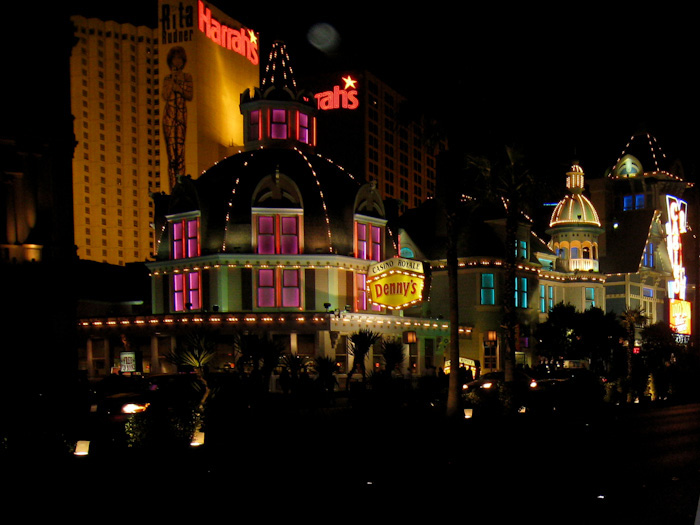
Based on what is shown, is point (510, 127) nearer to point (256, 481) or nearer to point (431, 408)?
point (431, 408)

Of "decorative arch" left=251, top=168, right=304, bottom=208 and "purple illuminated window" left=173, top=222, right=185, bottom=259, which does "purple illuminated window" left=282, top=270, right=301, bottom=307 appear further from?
"purple illuminated window" left=173, top=222, right=185, bottom=259

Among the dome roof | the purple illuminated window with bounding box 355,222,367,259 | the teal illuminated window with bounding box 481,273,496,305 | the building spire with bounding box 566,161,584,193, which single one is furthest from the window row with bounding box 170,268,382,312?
the building spire with bounding box 566,161,584,193

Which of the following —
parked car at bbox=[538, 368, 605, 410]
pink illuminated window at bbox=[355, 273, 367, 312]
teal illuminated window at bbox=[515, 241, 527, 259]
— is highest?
teal illuminated window at bbox=[515, 241, 527, 259]

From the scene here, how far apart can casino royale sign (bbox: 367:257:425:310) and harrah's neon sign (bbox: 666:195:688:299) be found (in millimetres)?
45348

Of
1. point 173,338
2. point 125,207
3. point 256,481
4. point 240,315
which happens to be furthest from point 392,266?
point 125,207

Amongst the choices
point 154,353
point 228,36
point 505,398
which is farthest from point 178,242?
point 228,36

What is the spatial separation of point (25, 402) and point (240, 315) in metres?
23.9

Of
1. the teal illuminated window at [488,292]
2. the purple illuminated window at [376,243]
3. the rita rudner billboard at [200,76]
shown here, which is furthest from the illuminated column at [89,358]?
the rita rudner billboard at [200,76]

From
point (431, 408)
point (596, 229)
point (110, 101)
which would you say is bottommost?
point (431, 408)

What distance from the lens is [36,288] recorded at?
29.0m

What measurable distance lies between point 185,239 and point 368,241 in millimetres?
10539

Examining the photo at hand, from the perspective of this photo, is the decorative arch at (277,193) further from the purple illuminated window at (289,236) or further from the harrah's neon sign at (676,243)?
the harrah's neon sign at (676,243)

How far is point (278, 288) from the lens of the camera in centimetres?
4747

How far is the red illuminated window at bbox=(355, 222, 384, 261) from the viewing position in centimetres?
5005
